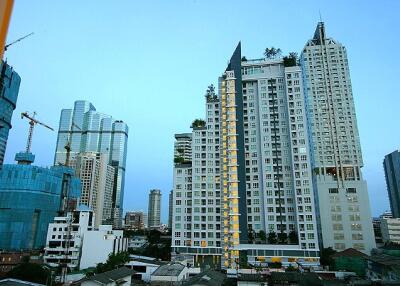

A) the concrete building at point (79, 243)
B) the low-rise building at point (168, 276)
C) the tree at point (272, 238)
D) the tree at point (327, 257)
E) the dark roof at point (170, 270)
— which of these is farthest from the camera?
the tree at point (272, 238)

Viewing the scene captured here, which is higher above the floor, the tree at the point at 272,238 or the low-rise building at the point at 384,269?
the tree at the point at 272,238

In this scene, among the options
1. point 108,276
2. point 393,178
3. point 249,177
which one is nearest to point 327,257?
point 249,177

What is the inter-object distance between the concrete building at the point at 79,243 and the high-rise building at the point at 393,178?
130709mm

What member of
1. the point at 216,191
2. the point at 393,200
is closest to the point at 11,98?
the point at 216,191

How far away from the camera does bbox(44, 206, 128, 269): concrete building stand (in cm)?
7025

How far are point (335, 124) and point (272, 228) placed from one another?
44646 mm

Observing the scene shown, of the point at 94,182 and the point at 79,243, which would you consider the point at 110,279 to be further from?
the point at 94,182

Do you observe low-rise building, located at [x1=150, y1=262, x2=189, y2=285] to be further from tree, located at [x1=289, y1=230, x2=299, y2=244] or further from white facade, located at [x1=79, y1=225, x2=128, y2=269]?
tree, located at [x1=289, y1=230, x2=299, y2=244]

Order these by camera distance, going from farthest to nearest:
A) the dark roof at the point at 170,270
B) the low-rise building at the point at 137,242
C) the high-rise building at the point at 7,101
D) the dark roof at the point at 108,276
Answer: the high-rise building at the point at 7,101 < the low-rise building at the point at 137,242 < the dark roof at the point at 170,270 < the dark roof at the point at 108,276

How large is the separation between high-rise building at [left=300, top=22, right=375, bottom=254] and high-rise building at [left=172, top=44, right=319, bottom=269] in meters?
16.3

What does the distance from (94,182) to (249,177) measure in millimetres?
106833

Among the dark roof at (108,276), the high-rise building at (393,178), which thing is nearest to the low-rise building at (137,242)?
the dark roof at (108,276)

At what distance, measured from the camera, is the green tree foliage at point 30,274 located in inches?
1812

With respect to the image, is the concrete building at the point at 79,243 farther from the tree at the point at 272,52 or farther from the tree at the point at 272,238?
the tree at the point at 272,52
